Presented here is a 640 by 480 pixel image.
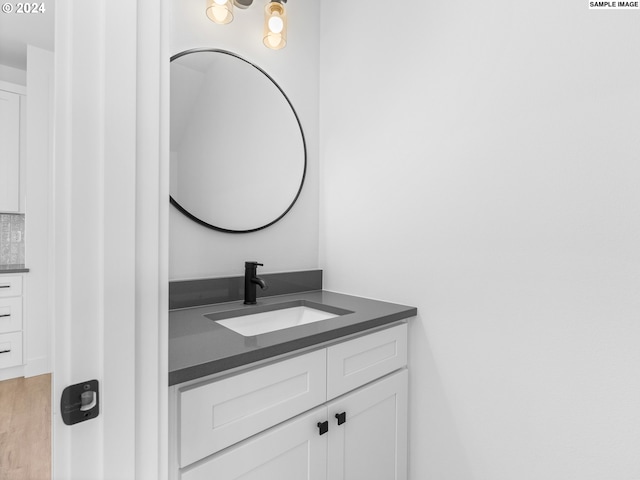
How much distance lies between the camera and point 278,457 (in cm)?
87

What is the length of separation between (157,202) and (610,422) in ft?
3.99

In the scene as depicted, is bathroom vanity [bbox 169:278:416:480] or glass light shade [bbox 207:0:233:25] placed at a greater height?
glass light shade [bbox 207:0:233:25]

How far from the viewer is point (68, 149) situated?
454 mm

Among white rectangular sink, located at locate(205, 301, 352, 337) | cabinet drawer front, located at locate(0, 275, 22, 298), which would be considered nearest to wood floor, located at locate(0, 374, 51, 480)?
cabinet drawer front, located at locate(0, 275, 22, 298)

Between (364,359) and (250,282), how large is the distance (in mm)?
540

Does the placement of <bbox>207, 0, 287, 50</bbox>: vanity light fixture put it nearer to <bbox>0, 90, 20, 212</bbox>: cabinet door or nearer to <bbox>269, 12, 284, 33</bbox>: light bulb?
<bbox>269, 12, 284, 33</bbox>: light bulb

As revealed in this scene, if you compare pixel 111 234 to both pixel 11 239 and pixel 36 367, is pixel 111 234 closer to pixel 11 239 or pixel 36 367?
pixel 36 367

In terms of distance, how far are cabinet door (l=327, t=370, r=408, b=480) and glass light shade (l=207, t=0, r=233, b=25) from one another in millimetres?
1473

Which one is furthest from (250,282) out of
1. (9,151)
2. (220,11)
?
(9,151)

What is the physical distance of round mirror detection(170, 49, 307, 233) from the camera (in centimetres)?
126

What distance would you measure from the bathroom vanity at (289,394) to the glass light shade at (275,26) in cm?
114

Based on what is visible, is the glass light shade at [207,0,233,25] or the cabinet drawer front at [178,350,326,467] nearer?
the cabinet drawer front at [178,350,326,467]

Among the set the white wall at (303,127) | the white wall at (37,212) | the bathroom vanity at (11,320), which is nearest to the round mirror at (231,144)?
the white wall at (303,127)

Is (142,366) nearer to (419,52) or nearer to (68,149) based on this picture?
(68,149)
